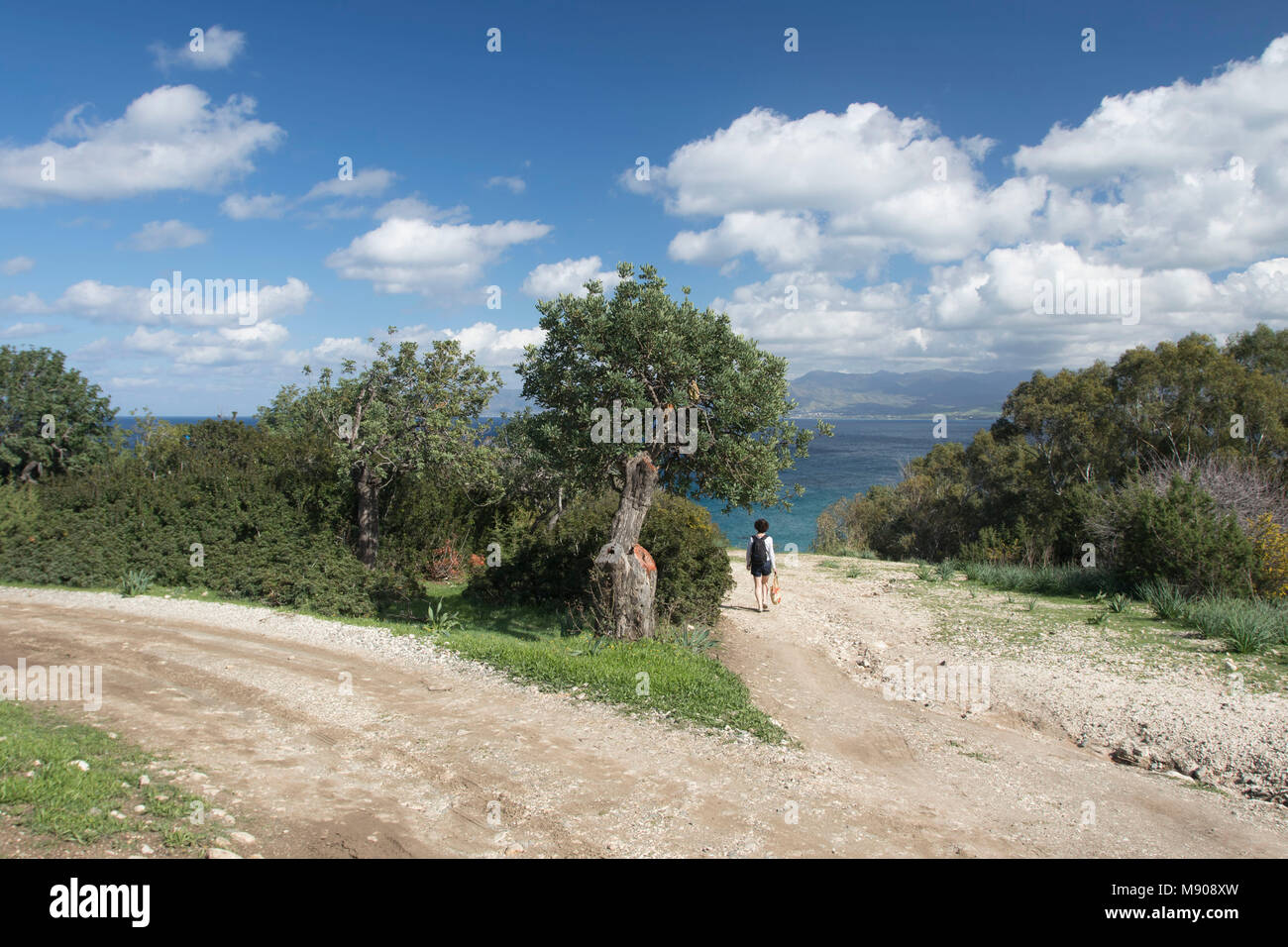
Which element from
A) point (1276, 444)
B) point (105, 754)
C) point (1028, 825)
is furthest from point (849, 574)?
point (1276, 444)

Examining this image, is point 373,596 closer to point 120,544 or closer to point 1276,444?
point 120,544

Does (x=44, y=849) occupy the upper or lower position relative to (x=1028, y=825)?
upper

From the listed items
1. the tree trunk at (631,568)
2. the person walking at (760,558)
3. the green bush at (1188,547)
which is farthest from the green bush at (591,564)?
the green bush at (1188,547)

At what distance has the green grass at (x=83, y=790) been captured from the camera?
4598 mm

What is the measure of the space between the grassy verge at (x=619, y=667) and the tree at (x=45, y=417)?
12.8 m

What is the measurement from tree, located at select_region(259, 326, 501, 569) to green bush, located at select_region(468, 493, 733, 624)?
2.50m

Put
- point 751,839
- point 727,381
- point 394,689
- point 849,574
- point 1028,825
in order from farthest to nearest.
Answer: point 849,574, point 727,381, point 394,689, point 1028,825, point 751,839

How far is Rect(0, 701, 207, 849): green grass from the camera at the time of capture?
181 inches

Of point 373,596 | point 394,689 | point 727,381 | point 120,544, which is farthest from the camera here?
point 120,544

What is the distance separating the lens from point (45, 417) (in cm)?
1898

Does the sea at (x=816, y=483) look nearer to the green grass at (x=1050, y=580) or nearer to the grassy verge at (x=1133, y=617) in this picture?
the green grass at (x=1050, y=580)

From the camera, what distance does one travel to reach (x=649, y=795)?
5.95 metres

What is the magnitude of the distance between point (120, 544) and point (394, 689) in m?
10.7

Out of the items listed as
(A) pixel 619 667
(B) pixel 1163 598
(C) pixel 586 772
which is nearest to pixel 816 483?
(B) pixel 1163 598
